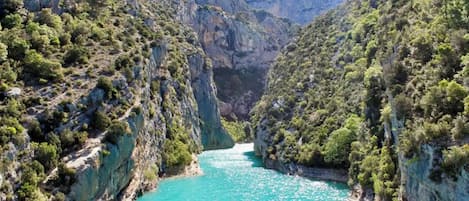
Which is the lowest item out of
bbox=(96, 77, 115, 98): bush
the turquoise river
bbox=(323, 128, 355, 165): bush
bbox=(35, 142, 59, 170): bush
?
the turquoise river

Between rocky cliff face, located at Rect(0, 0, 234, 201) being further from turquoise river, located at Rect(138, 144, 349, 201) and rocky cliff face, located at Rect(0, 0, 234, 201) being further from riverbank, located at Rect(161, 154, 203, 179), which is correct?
turquoise river, located at Rect(138, 144, 349, 201)

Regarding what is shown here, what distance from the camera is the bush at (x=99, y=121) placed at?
6234 cm

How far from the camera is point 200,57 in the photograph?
164125 millimetres

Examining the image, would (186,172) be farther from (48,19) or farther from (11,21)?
(11,21)

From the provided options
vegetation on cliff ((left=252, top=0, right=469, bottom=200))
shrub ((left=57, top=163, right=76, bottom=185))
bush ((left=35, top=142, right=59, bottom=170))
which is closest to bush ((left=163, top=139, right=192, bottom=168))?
vegetation on cliff ((left=252, top=0, right=469, bottom=200))

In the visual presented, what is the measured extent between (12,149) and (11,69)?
1436 cm

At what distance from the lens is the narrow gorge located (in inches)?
1840

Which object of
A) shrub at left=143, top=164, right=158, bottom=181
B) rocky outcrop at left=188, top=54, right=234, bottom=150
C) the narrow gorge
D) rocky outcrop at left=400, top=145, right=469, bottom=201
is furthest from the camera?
Result: rocky outcrop at left=188, top=54, right=234, bottom=150

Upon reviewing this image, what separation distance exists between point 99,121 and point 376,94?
37779mm

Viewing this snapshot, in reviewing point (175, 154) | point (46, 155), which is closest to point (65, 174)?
point (46, 155)

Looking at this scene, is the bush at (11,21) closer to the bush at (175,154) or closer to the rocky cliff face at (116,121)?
the rocky cliff face at (116,121)

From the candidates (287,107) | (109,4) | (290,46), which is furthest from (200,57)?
(109,4)

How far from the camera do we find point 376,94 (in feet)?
240

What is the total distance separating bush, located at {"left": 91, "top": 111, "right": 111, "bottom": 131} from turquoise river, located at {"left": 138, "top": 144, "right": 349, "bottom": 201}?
1549cm
